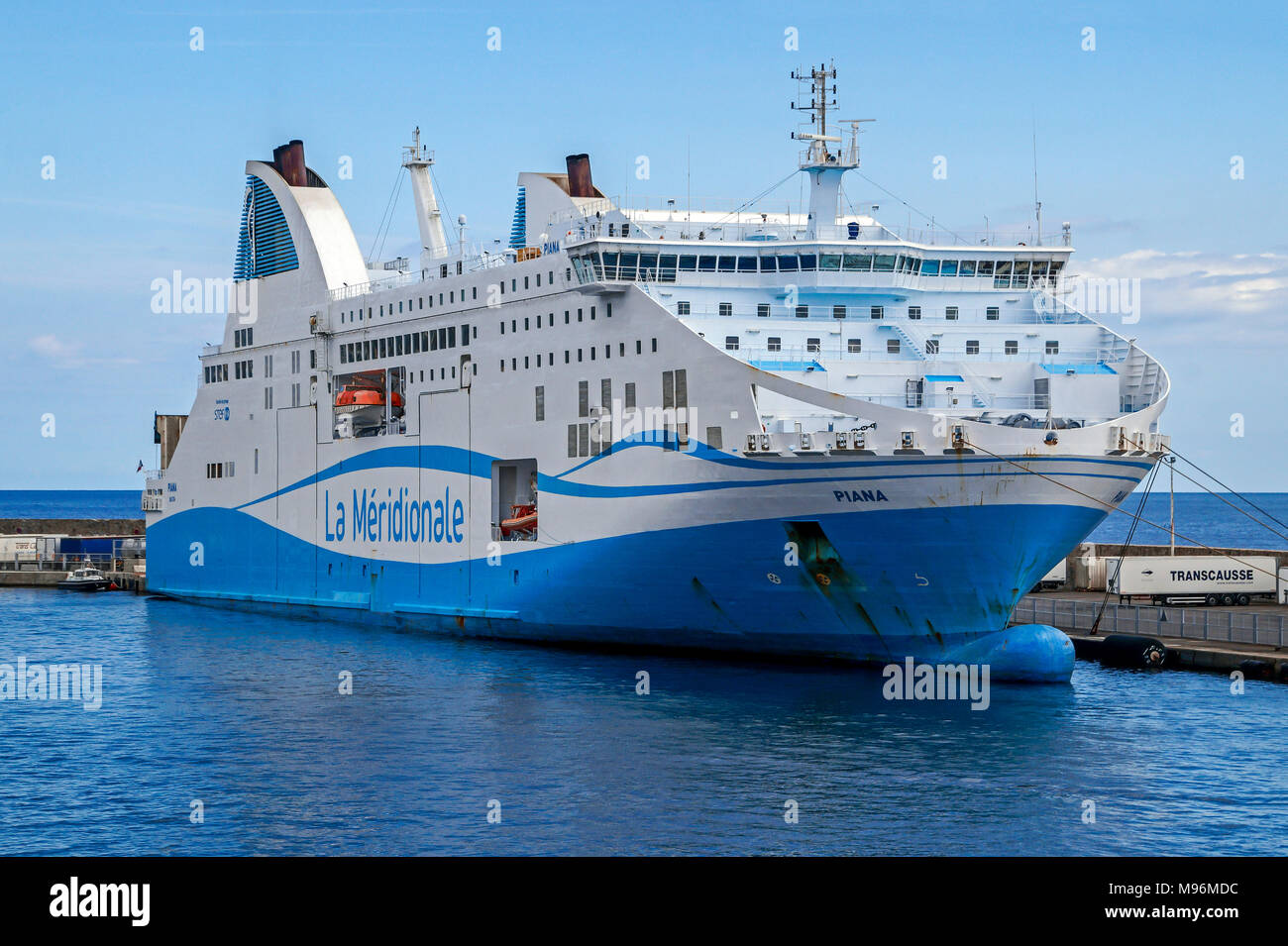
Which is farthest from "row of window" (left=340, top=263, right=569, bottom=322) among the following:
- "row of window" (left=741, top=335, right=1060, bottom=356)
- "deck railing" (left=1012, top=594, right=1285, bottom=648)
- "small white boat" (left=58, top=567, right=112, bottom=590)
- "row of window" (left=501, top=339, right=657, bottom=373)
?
"small white boat" (left=58, top=567, right=112, bottom=590)

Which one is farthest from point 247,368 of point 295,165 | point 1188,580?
point 1188,580

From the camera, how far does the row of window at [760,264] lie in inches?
1393

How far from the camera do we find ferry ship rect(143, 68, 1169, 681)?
101 ft

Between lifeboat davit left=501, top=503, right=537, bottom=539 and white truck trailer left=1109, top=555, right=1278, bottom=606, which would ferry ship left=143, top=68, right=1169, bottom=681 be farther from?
white truck trailer left=1109, top=555, right=1278, bottom=606

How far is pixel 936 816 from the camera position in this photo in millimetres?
20797

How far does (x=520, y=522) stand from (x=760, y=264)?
10314mm

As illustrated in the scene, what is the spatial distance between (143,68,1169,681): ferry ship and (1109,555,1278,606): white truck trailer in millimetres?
14458

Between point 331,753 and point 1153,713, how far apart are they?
1737 centimetres

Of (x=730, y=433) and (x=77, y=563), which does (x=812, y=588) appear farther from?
(x=77, y=563)

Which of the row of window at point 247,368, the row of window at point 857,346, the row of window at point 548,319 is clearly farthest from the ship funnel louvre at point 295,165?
the row of window at point 857,346

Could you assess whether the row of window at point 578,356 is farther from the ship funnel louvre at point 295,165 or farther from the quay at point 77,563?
the quay at point 77,563

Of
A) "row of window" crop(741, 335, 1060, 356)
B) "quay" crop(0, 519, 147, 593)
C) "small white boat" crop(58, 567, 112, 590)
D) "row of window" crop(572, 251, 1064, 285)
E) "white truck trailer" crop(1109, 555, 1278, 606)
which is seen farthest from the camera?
"quay" crop(0, 519, 147, 593)

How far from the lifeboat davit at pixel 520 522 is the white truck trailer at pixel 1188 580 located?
20703mm
